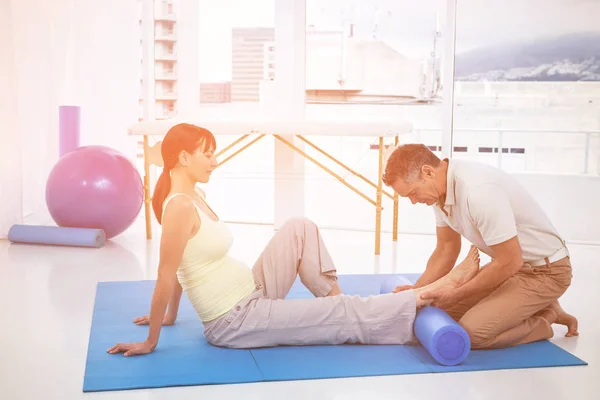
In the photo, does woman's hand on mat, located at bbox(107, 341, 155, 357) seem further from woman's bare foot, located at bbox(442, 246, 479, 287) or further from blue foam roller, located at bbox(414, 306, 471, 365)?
woman's bare foot, located at bbox(442, 246, 479, 287)

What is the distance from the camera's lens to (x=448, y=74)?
5379 mm

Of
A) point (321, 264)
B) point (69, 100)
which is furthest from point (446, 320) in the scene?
point (69, 100)

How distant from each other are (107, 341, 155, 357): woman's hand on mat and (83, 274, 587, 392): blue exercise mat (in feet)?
0.06

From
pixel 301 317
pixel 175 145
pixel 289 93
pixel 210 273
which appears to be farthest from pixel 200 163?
pixel 289 93

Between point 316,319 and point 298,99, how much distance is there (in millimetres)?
3275

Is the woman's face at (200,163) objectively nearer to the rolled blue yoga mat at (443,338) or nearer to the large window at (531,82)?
the rolled blue yoga mat at (443,338)

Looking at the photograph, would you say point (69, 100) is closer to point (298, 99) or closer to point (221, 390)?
point (298, 99)

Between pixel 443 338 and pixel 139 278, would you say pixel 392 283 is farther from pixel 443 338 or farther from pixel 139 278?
pixel 139 278

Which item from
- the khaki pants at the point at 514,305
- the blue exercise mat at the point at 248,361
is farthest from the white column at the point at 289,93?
the khaki pants at the point at 514,305

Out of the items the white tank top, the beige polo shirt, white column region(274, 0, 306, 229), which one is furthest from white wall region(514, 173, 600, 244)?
the white tank top

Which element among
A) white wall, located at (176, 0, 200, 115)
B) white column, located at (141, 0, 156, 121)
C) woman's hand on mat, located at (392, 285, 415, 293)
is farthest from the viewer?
white column, located at (141, 0, 156, 121)

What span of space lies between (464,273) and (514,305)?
0.69 feet

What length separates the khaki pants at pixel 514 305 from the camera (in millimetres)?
2609

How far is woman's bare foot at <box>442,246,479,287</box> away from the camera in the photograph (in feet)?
8.61
